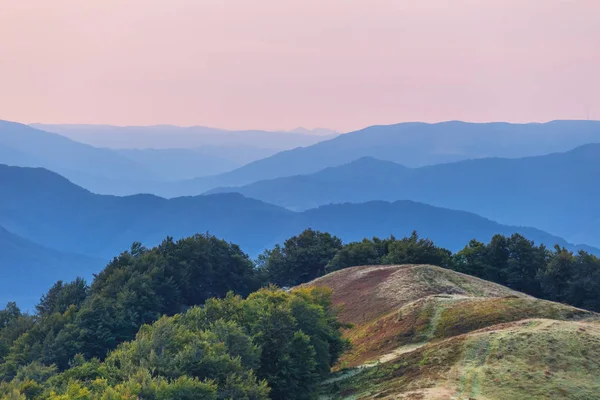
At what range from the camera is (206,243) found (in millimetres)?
100188

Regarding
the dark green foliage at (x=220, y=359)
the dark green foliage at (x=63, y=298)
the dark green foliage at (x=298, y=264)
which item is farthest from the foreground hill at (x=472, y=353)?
the dark green foliage at (x=63, y=298)

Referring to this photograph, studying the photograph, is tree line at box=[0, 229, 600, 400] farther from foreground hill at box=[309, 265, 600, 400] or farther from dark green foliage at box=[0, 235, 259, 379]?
foreground hill at box=[309, 265, 600, 400]

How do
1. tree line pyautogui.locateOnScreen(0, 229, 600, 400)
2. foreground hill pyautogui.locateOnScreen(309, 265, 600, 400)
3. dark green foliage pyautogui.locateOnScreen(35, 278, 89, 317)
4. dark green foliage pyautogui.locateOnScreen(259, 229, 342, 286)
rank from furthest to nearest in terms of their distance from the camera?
dark green foliage pyautogui.locateOnScreen(259, 229, 342, 286), dark green foliage pyautogui.locateOnScreen(35, 278, 89, 317), tree line pyautogui.locateOnScreen(0, 229, 600, 400), foreground hill pyautogui.locateOnScreen(309, 265, 600, 400)

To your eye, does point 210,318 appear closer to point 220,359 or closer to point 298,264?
point 220,359

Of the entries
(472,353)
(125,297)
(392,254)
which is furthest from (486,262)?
(472,353)

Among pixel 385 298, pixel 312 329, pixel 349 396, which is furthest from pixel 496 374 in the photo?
pixel 385 298

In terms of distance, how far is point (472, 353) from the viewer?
33500 millimetres

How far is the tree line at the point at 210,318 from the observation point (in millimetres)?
31031

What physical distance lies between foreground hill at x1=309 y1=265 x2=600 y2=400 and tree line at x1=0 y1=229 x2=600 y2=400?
13.7 feet

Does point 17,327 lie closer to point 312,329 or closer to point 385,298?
point 385,298

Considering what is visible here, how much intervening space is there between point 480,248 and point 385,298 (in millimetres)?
40792

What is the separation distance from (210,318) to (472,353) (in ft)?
58.3

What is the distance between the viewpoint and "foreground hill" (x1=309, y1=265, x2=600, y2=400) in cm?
2942

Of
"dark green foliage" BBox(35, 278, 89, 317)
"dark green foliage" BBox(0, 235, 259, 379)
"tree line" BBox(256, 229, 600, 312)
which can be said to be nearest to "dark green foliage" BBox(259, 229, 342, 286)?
"tree line" BBox(256, 229, 600, 312)
